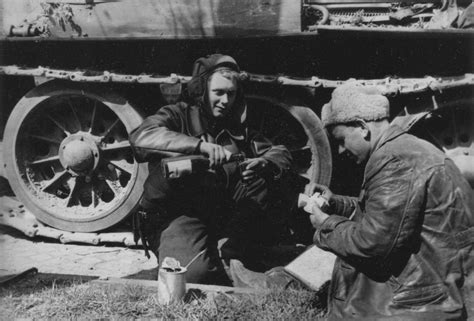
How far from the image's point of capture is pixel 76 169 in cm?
594

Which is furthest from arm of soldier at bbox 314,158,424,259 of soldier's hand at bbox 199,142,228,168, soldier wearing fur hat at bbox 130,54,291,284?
soldier wearing fur hat at bbox 130,54,291,284

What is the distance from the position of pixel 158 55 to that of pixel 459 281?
377 centimetres

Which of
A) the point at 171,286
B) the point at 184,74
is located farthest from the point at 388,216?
the point at 184,74

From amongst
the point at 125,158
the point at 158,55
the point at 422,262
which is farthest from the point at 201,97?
the point at 422,262

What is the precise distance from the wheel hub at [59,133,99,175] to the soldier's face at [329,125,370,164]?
343 centimetres

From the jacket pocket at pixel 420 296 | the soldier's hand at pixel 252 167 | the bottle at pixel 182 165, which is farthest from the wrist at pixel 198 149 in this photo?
the jacket pocket at pixel 420 296

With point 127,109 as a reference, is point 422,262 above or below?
below

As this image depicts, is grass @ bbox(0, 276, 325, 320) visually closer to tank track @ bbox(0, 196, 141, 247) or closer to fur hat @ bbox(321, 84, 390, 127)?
fur hat @ bbox(321, 84, 390, 127)

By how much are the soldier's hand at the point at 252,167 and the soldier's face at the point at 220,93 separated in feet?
1.69

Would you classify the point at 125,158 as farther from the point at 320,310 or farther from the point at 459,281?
the point at 459,281

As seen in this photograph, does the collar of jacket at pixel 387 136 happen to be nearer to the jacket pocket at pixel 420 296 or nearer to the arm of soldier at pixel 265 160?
the jacket pocket at pixel 420 296

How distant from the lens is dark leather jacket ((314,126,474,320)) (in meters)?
2.83

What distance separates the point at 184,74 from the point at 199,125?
1311 millimetres

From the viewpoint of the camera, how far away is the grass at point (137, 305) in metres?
3.50
